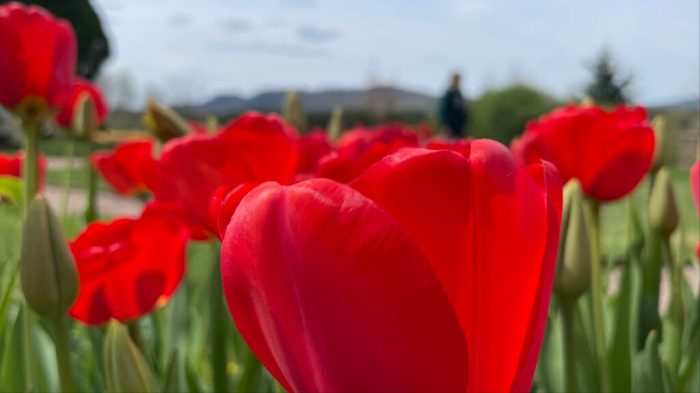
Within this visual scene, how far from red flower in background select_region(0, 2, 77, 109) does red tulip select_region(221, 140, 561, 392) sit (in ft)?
2.37

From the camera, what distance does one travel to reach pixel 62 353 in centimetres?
53

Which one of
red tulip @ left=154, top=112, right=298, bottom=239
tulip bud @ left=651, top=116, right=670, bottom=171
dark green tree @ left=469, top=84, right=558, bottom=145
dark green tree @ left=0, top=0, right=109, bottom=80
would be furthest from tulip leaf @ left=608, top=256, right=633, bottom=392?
dark green tree @ left=0, top=0, right=109, bottom=80

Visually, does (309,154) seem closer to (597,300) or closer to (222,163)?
(222,163)

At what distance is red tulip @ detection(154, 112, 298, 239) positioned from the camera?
2.43ft

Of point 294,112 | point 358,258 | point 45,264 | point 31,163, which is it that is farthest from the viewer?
point 294,112

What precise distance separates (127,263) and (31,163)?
0.46ft

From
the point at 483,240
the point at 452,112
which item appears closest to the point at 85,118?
the point at 483,240

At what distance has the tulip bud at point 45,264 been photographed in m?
0.50

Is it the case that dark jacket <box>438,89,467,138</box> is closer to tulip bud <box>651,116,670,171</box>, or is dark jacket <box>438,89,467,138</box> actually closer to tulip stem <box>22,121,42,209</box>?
tulip bud <box>651,116,670,171</box>

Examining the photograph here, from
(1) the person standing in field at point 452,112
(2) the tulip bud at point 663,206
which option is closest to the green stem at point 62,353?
(2) the tulip bud at point 663,206

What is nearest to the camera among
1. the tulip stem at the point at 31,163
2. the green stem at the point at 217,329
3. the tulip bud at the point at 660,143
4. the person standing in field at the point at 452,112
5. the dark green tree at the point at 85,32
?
the tulip stem at the point at 31,163

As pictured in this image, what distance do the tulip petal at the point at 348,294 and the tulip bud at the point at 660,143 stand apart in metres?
0.84

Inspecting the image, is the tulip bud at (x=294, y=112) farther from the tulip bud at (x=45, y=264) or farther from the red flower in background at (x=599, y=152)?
the tulip bud at (x=45, y=264)

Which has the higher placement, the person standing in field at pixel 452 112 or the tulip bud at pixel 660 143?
the tulip bud at pixel 660 143
